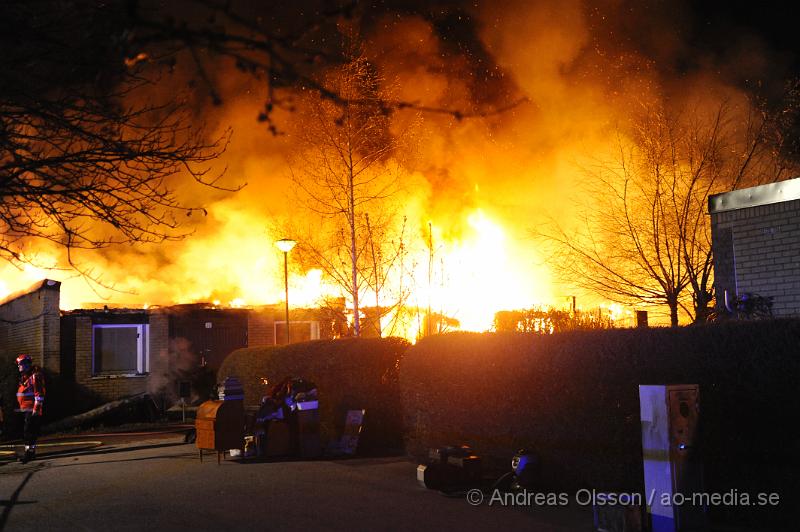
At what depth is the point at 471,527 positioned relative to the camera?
7.28 meters

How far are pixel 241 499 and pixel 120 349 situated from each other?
18058 millimetres

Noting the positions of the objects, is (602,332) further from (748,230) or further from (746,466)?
(748,230)

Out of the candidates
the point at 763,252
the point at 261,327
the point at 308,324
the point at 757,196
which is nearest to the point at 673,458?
the point at 763,252

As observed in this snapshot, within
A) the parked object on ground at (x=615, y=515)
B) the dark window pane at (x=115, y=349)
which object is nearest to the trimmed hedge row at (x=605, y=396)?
the parked object on ground at (x=615, y=515)

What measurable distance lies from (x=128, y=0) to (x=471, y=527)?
576 centimetres

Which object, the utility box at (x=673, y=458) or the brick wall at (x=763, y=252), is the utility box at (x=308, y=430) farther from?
the brick wall at (x=763, y=252)

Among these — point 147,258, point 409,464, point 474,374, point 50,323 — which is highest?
point 147,258

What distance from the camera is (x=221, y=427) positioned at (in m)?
12.0

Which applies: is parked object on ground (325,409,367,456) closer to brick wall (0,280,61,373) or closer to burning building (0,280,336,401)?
burning building (0,280,336,401)

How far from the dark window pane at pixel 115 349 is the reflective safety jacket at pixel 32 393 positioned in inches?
→ 438

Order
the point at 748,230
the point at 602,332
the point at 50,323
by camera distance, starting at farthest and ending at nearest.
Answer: the point at 50,323
the point at 748,230
the point at 602,332

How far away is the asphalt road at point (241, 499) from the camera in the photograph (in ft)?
25.0

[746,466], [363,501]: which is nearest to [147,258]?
[363,501]

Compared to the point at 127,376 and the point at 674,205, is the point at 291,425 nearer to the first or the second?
the point at 674,205
